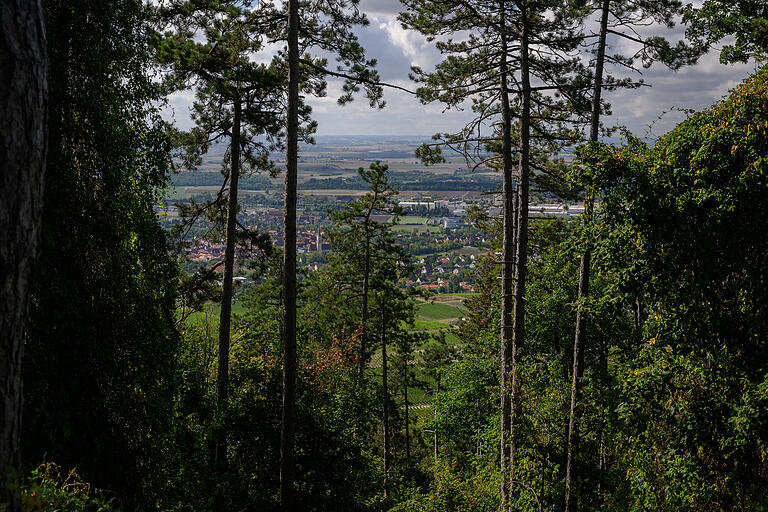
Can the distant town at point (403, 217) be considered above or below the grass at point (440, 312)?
above

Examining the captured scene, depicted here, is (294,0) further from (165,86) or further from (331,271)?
(331,271)

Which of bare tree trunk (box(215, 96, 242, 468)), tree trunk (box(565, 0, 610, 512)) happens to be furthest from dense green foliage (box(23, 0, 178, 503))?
tree trunk (box(565, 0, 610, 512))

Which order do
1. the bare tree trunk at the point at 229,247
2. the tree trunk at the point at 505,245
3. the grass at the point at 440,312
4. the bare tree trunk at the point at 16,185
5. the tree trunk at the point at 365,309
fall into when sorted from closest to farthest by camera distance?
Answer: the bare tree trunk at the point at 16,185, the tree trunk at the point at 505,245, the bare tree trunk at the point at 229,247, the tree trunk at the point at 365,309, the grass at the point at 440,312

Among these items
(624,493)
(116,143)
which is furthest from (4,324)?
(624,493)

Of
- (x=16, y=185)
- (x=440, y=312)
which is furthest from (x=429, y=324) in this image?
(x=16, y=185)

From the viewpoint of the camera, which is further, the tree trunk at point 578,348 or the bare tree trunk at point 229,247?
the bare tree trunk at point 229,247

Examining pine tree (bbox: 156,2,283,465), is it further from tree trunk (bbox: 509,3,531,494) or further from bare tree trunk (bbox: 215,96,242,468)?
tree trunk (bbox: 509,3,531,494)

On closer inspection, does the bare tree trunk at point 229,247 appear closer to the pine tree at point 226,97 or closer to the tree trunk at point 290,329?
the pine tree at point 226,97

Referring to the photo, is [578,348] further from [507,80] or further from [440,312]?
[440,312]

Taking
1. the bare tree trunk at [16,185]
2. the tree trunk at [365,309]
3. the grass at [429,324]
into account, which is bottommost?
the grass at [429,324]

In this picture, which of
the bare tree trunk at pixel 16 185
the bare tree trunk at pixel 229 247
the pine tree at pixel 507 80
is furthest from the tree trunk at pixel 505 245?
the bare tree trunk at pixel 16 185

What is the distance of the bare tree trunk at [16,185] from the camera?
185 centimetres

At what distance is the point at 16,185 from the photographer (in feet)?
6.30

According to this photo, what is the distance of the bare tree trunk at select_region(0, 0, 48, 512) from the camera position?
73.0 inches
